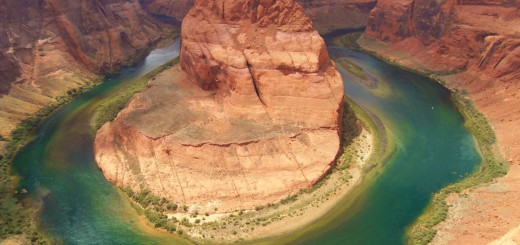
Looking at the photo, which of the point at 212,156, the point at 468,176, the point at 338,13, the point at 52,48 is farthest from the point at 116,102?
the point at 338,13

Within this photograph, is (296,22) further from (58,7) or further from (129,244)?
(58,7)

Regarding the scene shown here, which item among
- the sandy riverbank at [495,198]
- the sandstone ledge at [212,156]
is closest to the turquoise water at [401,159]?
the sandy riverbank at [495,198]

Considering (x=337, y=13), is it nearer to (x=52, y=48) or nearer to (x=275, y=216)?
(x=52, y=48)

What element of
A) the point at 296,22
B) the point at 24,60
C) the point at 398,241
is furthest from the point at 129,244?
the point at 24,60

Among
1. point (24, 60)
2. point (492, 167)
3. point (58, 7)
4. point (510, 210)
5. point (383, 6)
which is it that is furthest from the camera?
point (383, 6)

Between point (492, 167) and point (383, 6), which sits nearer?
point (492, 167)

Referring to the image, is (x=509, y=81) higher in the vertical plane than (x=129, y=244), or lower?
higher

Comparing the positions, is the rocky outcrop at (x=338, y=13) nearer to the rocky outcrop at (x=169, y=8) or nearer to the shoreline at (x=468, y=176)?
the rocky outcrop at (x=169, y=8)
